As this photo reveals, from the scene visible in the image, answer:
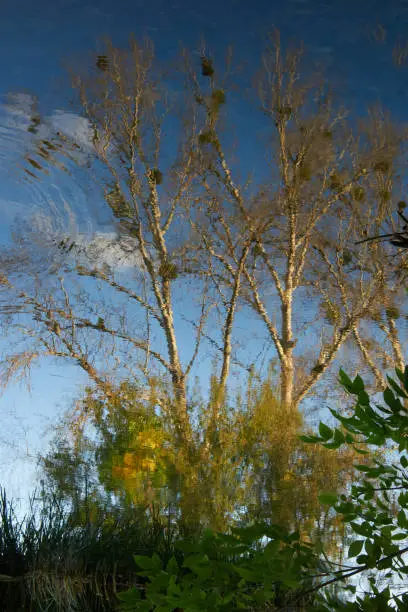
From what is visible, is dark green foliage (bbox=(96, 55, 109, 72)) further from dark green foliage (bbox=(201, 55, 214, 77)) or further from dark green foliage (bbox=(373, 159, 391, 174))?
dark green foliage (bbox=(373, 159, 391, 174))

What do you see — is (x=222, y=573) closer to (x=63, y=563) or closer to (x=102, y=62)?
(x=63, y=563)

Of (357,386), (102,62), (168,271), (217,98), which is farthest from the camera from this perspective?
(217,98)

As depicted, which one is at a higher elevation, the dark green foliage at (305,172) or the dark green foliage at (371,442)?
the dark green foliage at (305,172)

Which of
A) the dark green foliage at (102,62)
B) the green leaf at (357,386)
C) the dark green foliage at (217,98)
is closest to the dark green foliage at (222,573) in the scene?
the green leaf at (357,386)

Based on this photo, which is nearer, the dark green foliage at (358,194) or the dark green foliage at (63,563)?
the dark green foliage at (63,563)

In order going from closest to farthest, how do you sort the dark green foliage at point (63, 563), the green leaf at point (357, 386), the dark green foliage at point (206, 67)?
1. the green leaf at point (357, 386)
2. the dark green foliage at point (63, 563)
3. the dark green foliage at point (206, 67)

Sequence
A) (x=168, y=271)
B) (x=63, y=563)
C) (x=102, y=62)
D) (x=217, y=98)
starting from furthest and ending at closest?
(x=217, y=98), (x=102, y=62), (x=168, y=271), (x=63, y=563)

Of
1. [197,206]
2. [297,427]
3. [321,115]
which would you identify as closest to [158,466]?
[297,427]

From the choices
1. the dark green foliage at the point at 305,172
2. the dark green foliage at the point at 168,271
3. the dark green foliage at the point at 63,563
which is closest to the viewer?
the dark green foliage at the point at 63,563

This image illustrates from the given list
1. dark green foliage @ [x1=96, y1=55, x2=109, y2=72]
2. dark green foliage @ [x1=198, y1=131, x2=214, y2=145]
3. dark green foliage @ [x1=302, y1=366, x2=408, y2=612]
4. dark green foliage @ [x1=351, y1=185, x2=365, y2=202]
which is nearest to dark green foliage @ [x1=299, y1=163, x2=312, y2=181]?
dark green foliage @ [x1=351, y1=185, x2=365, y2=202]

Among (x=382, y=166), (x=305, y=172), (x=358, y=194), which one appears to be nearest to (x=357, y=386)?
(x=305, y=172)

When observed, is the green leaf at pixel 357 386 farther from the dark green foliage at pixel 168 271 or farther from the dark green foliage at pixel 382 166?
the dark green foliage at pixel 382 166

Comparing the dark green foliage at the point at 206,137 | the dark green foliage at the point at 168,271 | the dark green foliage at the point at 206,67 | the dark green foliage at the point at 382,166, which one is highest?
the dark green foliage at the point at 206,67

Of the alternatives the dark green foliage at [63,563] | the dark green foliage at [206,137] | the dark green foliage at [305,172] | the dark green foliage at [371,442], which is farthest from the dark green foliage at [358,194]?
the dark green foliage at [371,442]
